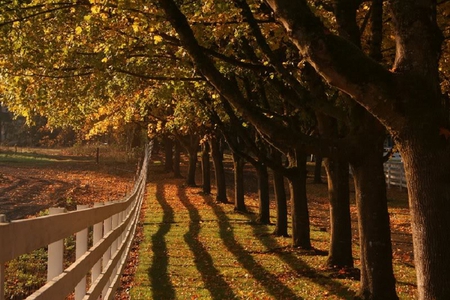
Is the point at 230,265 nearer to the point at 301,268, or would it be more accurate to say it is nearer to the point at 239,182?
the point at 301,268

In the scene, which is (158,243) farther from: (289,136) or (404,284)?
(289,136)

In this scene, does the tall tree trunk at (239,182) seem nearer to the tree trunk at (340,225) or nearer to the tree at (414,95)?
the tree trunk at (340,225)

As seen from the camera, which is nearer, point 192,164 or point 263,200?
point 263,200

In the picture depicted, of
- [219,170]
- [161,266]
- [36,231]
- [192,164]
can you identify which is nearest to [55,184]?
[192,164]

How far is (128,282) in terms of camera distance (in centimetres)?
1167

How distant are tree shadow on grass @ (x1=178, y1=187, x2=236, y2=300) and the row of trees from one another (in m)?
2.35

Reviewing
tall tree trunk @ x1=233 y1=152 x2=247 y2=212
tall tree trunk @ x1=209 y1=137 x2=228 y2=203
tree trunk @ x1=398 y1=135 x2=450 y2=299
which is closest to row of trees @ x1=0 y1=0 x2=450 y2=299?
tree trunk @ x1=398 y1=135 x2=450 y2=299

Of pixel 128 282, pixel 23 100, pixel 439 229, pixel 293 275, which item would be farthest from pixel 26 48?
pixel 439 229

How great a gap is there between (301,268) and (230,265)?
147 centimetres

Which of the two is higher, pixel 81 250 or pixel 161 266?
pixel 81 250

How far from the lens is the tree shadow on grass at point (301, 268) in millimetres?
10870

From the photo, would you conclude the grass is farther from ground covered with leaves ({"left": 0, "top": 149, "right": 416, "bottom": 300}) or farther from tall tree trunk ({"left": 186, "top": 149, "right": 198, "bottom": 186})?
tall tree trunk ({"left": 186, "top": 149, "right": 198, "bottom": 186})

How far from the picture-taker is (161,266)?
13406 millimetres

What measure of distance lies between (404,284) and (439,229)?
19.5 ft
